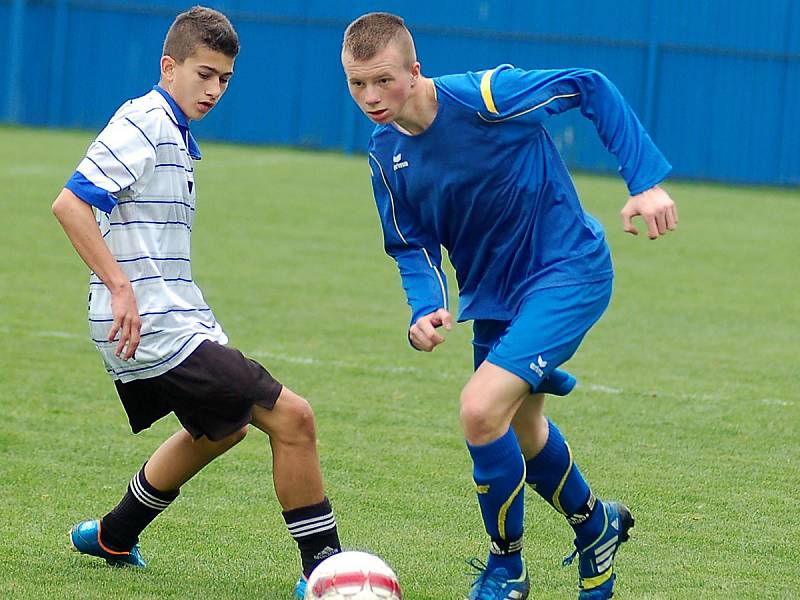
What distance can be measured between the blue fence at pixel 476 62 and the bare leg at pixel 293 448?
19.6m

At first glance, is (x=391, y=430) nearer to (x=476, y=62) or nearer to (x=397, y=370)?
(x=397, y=370)

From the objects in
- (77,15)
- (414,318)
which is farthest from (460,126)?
(77,15)

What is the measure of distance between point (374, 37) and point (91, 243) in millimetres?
1016

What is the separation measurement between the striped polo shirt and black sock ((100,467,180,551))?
47cm

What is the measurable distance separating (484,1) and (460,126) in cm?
1999

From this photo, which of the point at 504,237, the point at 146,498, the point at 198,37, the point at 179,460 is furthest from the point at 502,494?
the point at 198,37

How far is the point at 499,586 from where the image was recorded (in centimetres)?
425

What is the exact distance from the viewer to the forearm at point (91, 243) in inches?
158

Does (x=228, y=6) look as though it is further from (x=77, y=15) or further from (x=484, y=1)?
(x=484, y=1)

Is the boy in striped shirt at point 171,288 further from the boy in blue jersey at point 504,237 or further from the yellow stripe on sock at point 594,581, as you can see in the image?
the yellow stripe on sock at point 594,581

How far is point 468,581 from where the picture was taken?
4512mm

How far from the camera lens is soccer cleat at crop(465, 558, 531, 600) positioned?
425cm

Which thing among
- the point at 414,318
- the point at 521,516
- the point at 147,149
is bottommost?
the point at 521,516

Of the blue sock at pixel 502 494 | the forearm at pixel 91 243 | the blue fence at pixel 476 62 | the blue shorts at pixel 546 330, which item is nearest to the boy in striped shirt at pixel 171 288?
the forearm at pixel 91 243
